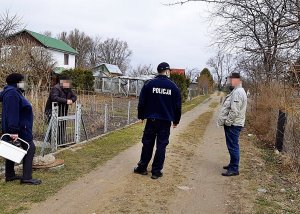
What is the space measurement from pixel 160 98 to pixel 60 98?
11.7ft

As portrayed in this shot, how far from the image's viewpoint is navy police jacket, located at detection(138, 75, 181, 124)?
6965 mm

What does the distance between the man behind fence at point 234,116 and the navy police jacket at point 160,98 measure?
1.21 meters

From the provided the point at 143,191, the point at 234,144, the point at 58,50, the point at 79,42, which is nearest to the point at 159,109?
the point at 143,191

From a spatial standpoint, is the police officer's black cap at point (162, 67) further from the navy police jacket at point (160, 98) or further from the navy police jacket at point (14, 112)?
the navy police jacket at point (14, 112)

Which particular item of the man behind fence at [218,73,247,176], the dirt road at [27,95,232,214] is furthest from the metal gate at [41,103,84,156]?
the man behind fence at [218,73,247,176]

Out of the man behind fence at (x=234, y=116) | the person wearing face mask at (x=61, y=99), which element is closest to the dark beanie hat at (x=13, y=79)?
the person wearing face mask at (x=61, y=99)

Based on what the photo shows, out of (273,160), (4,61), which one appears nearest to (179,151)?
(273,160)

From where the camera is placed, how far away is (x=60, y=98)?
9594 millimetres

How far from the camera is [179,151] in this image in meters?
10.2

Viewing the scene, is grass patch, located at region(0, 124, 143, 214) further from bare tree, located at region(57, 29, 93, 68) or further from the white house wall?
bare tree, located at region(57, 29, 93, 68)

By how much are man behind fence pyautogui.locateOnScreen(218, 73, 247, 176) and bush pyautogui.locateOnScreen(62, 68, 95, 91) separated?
33131 mm

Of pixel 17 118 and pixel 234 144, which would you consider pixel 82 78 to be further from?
pixel 17 118

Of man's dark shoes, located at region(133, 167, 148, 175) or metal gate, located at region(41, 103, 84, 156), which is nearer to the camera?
man's dark shoes, located at region(133, 167, 148, 175)

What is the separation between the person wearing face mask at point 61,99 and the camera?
9.60 m
